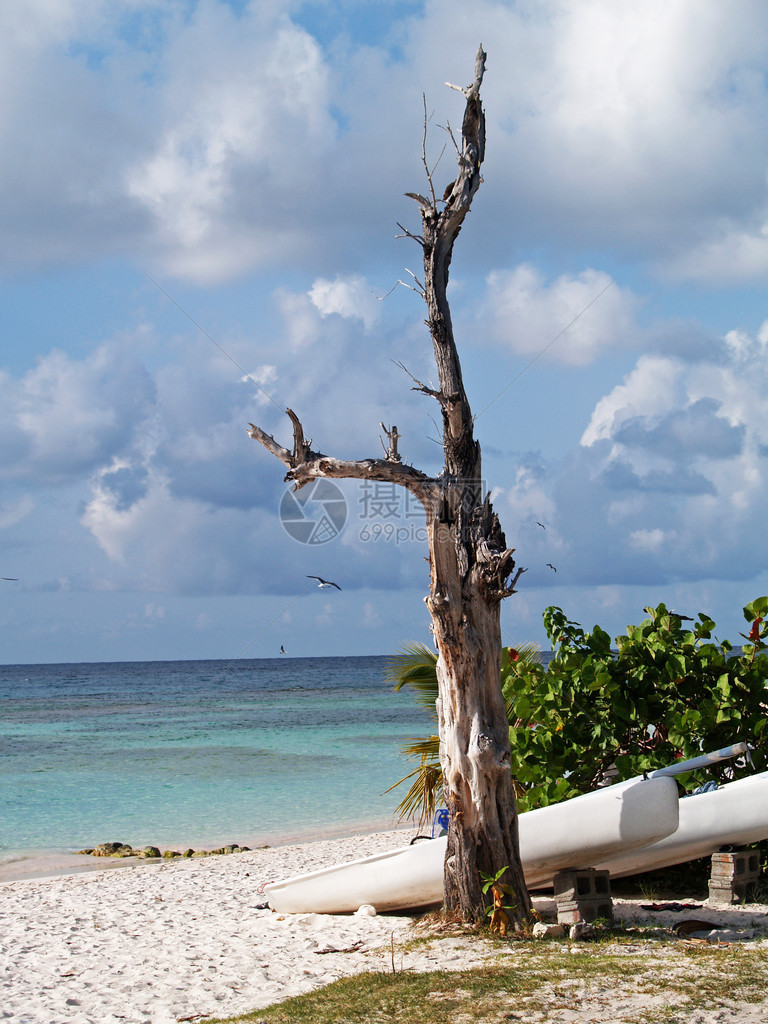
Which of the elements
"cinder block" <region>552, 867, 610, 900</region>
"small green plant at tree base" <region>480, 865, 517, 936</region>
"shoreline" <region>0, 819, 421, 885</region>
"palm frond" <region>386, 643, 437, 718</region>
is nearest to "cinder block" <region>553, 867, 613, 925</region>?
"cinder block" <region>552, 867, 610, 900</region>

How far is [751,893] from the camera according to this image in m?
6.89

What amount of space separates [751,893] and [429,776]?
Result: 3136 millimetres

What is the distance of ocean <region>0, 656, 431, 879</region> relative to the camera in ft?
48.7

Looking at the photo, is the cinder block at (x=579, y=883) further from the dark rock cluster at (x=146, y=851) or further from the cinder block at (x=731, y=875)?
the dark rock cluster at (x=146, y=851)

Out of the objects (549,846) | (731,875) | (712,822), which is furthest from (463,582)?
(731,875)

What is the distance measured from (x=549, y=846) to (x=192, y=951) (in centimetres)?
267

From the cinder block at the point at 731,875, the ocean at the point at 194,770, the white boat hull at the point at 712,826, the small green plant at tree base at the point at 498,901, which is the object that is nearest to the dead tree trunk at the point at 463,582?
the small green plant at tree base at the point at 498,901

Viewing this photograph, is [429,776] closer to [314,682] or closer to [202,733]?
[202,733]

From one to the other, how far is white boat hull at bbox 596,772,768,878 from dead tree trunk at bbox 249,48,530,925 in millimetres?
1265

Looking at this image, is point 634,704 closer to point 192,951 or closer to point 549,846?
point 549,846

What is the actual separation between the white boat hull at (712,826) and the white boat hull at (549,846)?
0.36m

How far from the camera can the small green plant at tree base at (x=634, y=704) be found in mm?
7473

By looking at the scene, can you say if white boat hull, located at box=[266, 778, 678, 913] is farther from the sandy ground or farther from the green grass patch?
the green grass patch

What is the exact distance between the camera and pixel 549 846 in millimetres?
6461
